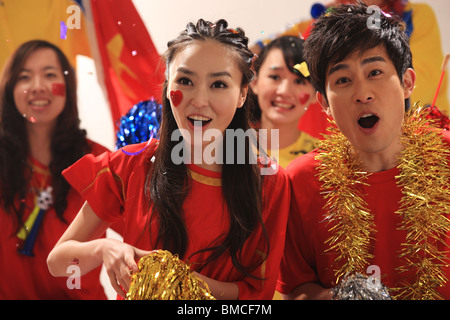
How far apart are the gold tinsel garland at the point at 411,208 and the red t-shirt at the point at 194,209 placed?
0.50ft

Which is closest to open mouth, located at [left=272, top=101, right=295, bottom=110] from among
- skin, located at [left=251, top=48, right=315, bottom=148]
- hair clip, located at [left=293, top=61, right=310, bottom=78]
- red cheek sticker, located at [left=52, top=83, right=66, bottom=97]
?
skin, located at [left=251, top=48, right=315, bottom=148]

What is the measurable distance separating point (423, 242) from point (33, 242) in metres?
1.14

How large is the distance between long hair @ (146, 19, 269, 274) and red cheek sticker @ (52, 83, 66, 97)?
48 cm

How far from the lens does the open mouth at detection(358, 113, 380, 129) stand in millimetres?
1270

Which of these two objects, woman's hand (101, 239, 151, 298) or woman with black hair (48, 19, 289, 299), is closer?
woman's hand (101, 239, 151, 298)

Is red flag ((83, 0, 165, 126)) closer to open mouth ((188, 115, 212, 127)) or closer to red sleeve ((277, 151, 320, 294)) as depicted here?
open mouth ((188, 115, 212, 127))

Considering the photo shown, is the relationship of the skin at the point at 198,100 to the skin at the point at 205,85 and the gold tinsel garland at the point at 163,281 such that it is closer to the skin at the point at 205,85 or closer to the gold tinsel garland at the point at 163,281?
the skin at the point at 205,85

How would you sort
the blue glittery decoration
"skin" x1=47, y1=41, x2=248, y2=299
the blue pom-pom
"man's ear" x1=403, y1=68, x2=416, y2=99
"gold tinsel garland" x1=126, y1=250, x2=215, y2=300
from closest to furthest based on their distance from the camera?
"gold tinsel garland" x1=126, y1=250, x2=215, y2=300 < "skin" x1=47, y1=41, x2=248, y2=299 < "man's ear" x1=403, y1=68, x2=416, y2=99 < the blue glittery decoration < the blue pom-pom

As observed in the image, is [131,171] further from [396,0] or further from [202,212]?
[396,0]

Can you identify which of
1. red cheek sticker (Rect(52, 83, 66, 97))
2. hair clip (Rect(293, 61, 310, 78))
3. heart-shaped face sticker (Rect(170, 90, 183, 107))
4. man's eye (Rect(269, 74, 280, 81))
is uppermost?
hair clip (Rect(293, 61, 310, 78))

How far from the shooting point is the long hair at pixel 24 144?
164cm

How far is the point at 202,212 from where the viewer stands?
1.26 m

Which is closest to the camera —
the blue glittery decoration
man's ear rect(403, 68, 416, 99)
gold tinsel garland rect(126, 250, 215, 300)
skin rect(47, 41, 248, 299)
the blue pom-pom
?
gold tinsel garland rect(126, 250, 215, 300)

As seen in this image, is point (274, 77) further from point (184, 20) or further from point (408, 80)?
point (408, 80)
